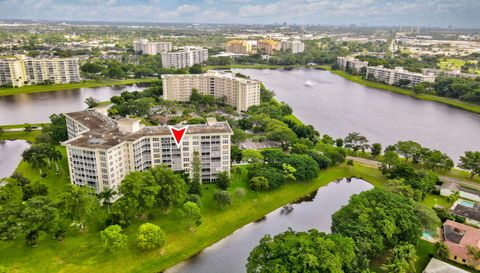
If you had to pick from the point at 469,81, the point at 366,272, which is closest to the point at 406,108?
the point at 469,81

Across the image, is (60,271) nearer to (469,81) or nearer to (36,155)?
(36,155)

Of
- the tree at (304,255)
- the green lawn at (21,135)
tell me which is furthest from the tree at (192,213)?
the green lawn at (21,135)

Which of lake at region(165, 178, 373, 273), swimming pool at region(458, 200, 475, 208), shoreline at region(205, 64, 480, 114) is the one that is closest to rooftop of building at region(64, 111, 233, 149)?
lake at region(165, 178, 373, 273)

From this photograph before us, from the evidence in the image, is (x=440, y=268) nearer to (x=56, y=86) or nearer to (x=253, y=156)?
(x=253, y=156)

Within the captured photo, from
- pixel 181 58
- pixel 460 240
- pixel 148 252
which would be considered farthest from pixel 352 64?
pixel 148 252

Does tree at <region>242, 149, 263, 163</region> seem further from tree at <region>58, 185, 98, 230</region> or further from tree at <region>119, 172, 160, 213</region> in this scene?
tree at <region>58, 185, 98, 230</region>

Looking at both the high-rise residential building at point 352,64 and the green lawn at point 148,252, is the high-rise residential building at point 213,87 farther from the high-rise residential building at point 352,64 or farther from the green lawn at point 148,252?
the high-rise residential building at point 352,64
